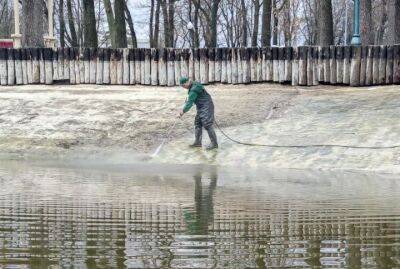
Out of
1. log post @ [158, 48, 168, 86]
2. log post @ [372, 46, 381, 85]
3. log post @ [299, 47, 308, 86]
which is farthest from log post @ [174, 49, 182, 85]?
log post @ [372, 46, 381, 85]

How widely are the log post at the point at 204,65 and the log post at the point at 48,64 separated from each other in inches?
206

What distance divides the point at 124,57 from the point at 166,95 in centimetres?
233

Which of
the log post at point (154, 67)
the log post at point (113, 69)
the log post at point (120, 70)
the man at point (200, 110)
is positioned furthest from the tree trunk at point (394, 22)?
the man at point (200, 110)

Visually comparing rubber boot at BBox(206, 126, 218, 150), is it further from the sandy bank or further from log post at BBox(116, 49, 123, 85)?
log post at BBox(116, 49, 123, 85)

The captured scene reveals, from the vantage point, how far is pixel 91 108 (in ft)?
62.2

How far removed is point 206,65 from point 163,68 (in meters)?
1.47

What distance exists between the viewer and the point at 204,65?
69.1ft

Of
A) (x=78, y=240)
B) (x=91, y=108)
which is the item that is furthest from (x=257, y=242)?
Result: (x=91, y=108)

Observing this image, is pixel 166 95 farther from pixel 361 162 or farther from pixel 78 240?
pixel 78 240

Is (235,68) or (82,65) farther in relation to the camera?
(82,65)

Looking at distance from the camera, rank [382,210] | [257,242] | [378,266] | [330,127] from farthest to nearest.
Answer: [330,127] < [382,210] < [257,242] < [378,266]

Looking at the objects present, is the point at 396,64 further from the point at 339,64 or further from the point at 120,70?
the point at 120,70

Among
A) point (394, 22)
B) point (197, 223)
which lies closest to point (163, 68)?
point (394, 22)

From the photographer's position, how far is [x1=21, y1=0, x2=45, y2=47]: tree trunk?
2612cm
